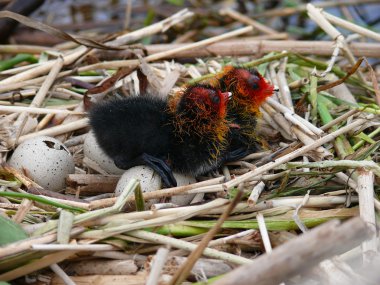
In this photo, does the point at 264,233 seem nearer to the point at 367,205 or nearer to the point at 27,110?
the point at 367,205

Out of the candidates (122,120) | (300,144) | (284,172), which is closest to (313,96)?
(300,144)

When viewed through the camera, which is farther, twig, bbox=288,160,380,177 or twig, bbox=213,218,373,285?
twig, bbox=288,160,380,177

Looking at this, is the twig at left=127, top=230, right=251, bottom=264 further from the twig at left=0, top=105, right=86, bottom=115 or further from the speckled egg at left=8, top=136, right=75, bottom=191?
the twig at left=0, top=105, right=86, bottom=115

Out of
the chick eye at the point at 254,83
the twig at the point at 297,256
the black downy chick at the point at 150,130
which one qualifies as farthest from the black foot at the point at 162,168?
the twig at the point at 297,256

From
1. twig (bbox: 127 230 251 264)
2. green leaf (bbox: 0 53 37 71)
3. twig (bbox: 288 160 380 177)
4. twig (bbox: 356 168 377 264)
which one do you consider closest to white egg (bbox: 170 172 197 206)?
twig (bbox: 127 230 251 264)

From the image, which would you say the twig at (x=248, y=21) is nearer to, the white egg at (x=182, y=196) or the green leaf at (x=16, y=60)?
the green leaf at (x=16, y=60)
